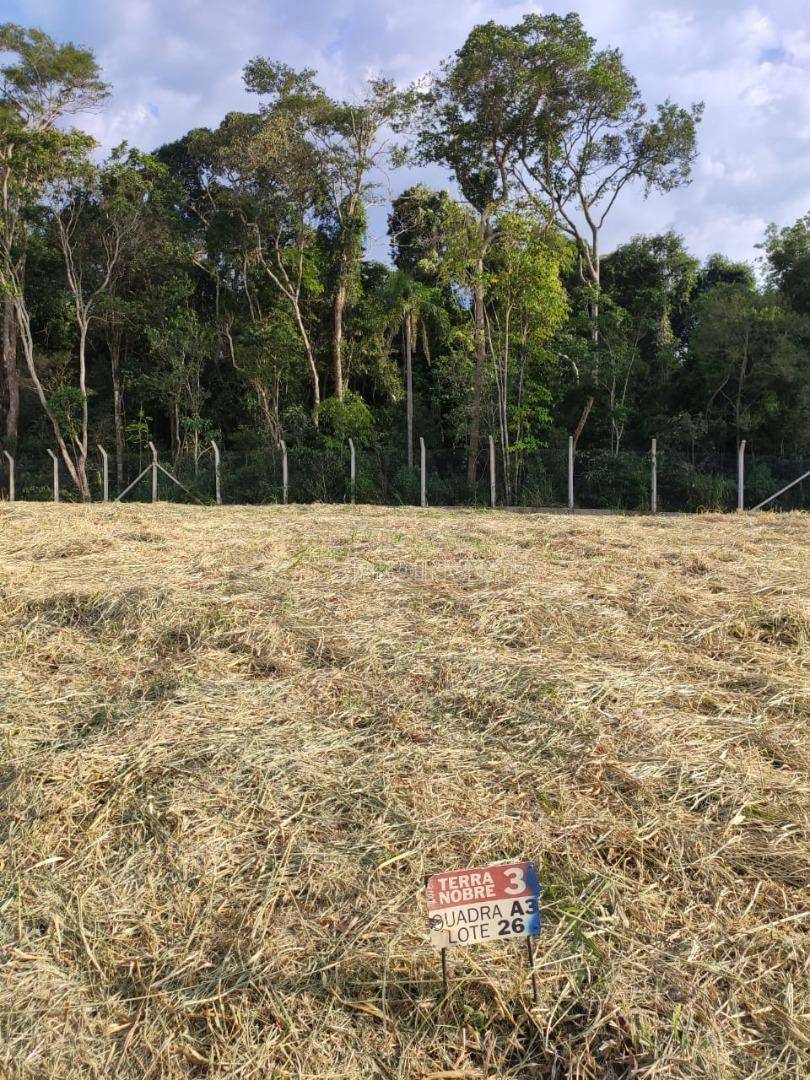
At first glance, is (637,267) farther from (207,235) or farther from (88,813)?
(88,813)

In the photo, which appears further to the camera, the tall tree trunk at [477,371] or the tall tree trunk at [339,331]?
the tall tree trunk at [339,331]

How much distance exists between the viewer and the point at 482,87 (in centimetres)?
1384

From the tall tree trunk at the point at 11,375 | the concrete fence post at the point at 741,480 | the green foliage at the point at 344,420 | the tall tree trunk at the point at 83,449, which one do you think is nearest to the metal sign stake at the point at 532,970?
the concrete fence post at the point at 741,480

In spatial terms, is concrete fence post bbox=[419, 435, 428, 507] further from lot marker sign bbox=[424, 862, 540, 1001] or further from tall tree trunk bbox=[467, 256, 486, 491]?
lot marker sign bbox=[424, 862, 540, 1001]

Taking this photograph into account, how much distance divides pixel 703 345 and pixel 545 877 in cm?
1252

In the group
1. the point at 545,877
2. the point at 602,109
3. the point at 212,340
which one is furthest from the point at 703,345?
the point at 545,877

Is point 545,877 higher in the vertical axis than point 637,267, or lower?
lower

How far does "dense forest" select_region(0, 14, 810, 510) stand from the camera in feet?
39.3

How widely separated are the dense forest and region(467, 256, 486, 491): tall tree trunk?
0.05m

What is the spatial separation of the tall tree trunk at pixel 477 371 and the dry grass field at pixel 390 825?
933 cm

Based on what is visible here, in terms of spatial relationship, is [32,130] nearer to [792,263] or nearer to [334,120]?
[334,120]

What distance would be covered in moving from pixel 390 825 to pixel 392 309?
1583 cm

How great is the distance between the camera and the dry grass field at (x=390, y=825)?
3.78ft

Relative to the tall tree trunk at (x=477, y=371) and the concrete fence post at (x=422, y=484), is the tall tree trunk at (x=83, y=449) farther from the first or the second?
the tall tree trunk at (x=477, y=371)
